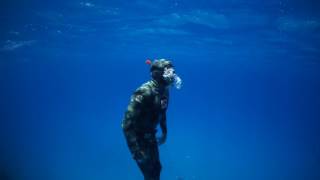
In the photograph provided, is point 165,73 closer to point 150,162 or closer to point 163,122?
point 163,122

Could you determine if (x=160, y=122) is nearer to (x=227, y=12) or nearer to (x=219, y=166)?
(x=227, y=12)

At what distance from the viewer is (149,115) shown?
712 cm

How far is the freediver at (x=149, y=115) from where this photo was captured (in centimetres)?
700

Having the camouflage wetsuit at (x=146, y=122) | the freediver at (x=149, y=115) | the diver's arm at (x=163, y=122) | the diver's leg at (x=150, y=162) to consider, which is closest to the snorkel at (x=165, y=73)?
the freediver at (x=149, y=115)

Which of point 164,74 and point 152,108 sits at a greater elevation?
point 164,74

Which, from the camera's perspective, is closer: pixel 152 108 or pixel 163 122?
pixel 152 108

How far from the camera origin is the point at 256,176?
4694 centimetres

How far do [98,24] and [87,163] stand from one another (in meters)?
20.9

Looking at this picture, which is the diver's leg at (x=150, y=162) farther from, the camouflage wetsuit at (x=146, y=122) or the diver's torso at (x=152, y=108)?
the diver's torso at (x=152, y=108)

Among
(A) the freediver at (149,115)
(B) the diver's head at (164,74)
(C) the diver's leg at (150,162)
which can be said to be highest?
(B) the diver's head at (164,74)

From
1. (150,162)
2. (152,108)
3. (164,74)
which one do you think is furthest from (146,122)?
(164,74)

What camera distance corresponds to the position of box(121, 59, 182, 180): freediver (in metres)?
7.00

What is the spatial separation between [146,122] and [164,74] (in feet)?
2.85

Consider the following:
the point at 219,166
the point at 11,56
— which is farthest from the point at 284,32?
the point at 11,56
